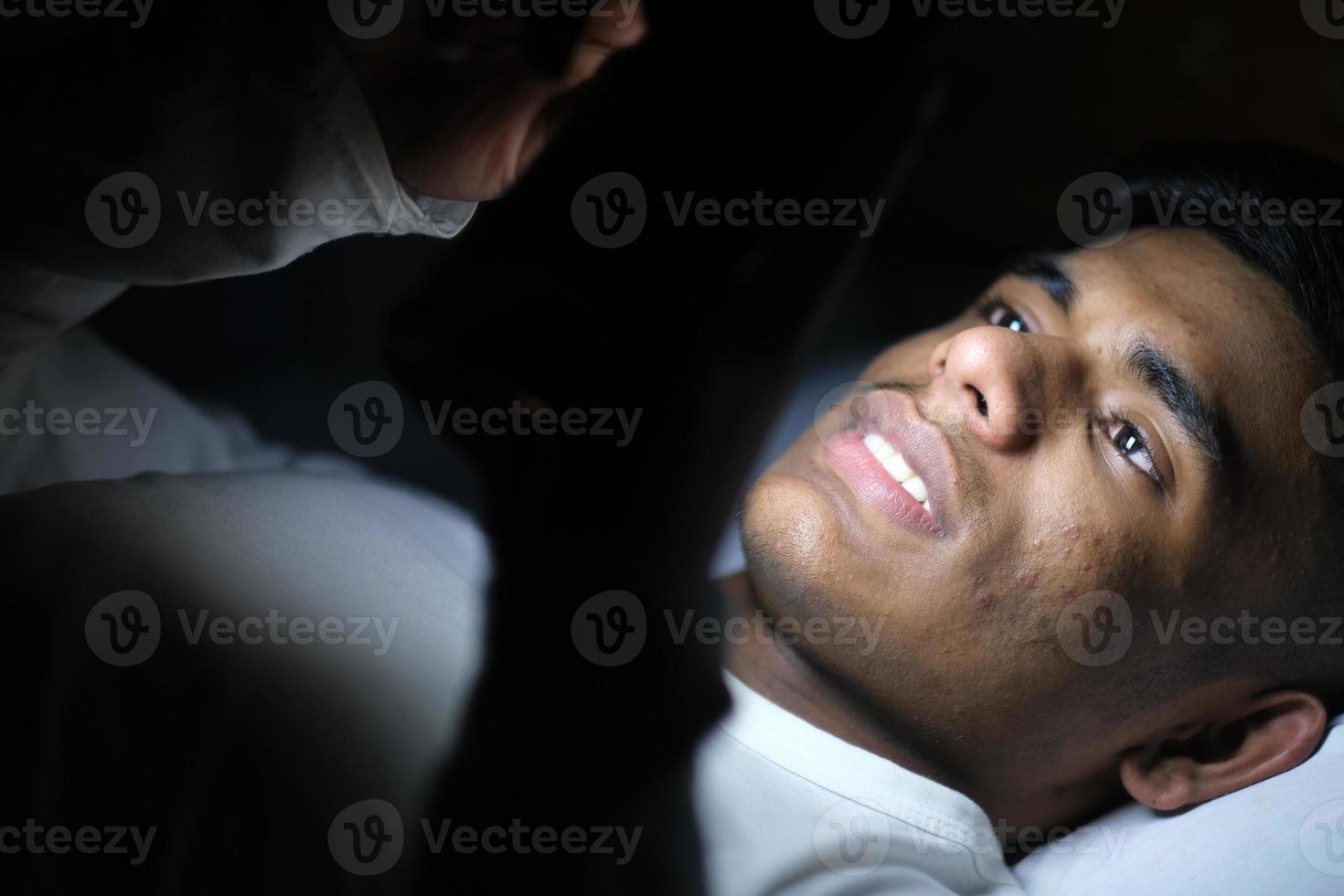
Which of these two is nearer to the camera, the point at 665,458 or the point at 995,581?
the point at 995,581

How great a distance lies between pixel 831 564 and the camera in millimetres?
674

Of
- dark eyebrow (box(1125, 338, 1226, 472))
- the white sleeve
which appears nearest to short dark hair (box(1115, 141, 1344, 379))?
dark eyebrow (box(1125, 338, 1226, 472))

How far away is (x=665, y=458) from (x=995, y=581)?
308 mm

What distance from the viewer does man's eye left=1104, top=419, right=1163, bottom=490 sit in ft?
2.14

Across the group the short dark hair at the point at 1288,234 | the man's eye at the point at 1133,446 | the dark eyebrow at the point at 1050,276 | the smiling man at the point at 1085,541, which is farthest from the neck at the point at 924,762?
the dark eyebrow at the point at 1050,276

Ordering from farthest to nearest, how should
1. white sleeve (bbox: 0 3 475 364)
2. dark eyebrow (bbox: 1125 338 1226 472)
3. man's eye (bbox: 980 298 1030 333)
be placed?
man's eye (bbox: 980 298 1030 333)
dark eyebrow (bbox: 1125 338 1226 472)
white sleeve (bbox: 0 3 475 364)

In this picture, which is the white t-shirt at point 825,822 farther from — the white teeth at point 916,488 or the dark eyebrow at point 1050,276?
the dark eyebrow at point 1050,276

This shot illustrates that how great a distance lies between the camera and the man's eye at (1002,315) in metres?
0.76

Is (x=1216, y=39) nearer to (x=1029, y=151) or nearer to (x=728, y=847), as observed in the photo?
(x=1029, y=151)

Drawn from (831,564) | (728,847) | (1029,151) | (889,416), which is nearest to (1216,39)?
(1029,151)

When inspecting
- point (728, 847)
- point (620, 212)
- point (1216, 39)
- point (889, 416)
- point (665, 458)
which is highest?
point (1216, 39)

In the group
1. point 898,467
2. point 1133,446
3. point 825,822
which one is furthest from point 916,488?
point 825,822

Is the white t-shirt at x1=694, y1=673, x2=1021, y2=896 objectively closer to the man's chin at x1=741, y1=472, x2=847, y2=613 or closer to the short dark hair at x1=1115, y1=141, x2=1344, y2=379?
the man's chin at x1=741, y1=472, x2=847, y2=613

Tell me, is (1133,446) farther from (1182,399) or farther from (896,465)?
(896,465)
